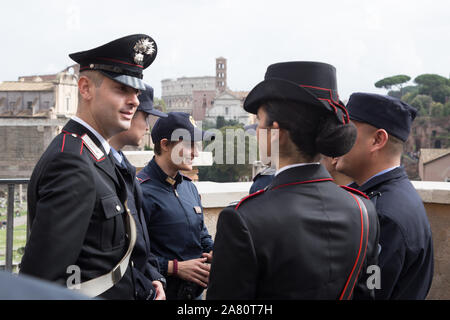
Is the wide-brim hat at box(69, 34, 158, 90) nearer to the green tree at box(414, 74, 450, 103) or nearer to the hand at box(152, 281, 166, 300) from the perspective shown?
the hand at box(152, 281, 166, 300)

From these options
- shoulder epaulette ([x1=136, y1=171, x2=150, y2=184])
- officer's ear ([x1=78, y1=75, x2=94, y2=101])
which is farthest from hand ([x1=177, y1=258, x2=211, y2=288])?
officer's ear ([x1=78, y1=75, x2=94, y2=101])

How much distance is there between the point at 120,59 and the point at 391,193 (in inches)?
49.8

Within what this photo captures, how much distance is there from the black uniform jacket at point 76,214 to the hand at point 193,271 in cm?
72

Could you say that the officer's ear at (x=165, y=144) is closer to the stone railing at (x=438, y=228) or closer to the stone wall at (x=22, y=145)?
the stone railing at (x=438, y=228)

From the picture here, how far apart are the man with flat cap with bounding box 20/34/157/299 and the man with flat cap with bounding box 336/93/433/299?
990 millimetres

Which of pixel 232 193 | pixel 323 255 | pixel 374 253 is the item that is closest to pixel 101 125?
pixel 323 255

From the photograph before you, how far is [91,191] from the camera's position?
177 cm

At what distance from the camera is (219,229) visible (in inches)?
61.6

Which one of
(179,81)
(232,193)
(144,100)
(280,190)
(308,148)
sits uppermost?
(179,81)

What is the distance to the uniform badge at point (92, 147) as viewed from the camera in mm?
1946

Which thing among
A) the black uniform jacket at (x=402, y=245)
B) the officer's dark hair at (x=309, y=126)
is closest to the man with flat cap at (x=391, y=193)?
the black uniform jacket at (x=402, y=245)

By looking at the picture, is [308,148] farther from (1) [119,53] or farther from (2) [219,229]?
(1) [119,53]
